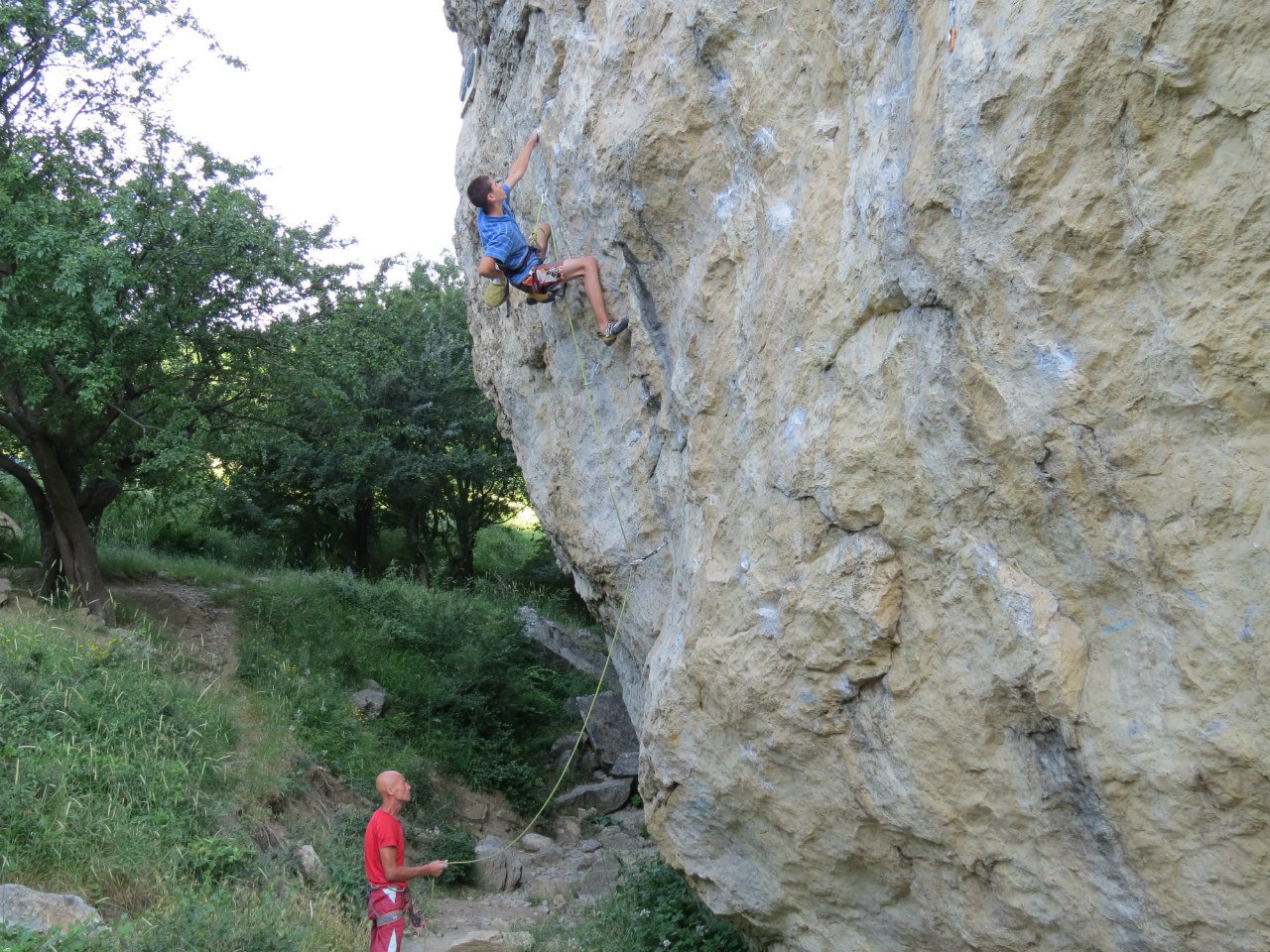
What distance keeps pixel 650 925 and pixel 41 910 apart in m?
3.99

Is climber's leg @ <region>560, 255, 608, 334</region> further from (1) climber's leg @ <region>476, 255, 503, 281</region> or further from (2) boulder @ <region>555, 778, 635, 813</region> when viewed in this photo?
(2) boulder @ <region>555, 778, 635, 813</region>

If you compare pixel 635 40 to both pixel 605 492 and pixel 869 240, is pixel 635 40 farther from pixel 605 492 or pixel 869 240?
pixel 605 492

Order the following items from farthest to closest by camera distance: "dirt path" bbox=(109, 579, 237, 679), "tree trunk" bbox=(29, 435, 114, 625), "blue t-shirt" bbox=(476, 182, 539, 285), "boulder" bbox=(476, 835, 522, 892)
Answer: "tree trunk" bbox=(29, 435, 114, 625) → "dirt path" bbox=(109, 579, 237, 679) → "boulder" bbox=(476, 835, 522, 892) → "blue t-shirt" bbox=(476, 182, 539, 285)

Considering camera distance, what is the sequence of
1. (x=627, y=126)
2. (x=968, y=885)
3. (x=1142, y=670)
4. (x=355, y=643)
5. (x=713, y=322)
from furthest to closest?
(x=355, y=643) → (x=627, y=126) → (x=713, y=322) → (x=968, y=885) → (x=1142, y=670)

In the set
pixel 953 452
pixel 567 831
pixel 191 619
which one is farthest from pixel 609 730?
pixel 953 452

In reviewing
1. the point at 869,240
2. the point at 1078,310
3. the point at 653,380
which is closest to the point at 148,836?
the point at 653,380

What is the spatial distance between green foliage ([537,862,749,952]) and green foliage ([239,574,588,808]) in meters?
3.41

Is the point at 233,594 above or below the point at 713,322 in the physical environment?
below

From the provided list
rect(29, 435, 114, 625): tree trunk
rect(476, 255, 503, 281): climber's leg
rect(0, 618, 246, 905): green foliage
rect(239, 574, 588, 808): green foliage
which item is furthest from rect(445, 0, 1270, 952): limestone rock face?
rect(29, 435, 114, 625): tree trunk

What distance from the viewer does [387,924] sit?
20.2ft

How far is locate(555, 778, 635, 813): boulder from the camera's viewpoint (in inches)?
471

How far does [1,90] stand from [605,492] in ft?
27.8

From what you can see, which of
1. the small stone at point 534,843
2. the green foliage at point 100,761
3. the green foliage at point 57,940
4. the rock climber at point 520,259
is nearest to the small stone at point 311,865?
the green foliage at point 100,761

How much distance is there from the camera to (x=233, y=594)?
46.1 feet
